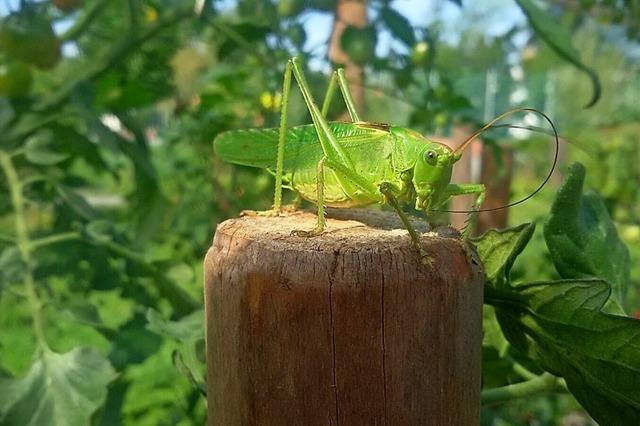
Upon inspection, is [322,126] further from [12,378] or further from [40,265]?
[40,265]

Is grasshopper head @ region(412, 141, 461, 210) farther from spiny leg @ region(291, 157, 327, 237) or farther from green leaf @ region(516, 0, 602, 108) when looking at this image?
green leaf @ region(516, 0, 602, 108)

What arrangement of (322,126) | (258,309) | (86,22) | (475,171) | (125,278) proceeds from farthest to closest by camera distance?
1. (475,171)
2. (86,22)
3. (125,278)
4. (322,126)
5. (258,309)

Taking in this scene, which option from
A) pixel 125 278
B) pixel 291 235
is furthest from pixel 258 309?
pixel 125 278

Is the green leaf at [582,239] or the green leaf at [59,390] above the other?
the green leaf at [582,239]

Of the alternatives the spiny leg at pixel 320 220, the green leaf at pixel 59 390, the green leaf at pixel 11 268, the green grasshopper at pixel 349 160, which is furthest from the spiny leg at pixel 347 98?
the green leaf at pixel 11 268

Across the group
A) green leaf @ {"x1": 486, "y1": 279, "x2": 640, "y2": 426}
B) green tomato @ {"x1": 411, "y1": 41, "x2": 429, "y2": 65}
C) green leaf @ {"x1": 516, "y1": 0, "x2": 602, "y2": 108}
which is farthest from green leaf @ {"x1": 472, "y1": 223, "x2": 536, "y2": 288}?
green tomato @ {"x1": 411, "y1": 41, "x2": 429, "y2": 65}

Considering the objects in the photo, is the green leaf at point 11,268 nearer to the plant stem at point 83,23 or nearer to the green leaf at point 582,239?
the plant stem at point 83,23
